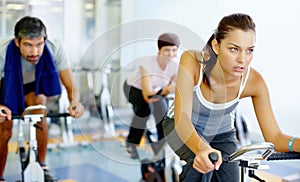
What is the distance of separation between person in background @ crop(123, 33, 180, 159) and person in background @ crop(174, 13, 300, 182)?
3.41 ft

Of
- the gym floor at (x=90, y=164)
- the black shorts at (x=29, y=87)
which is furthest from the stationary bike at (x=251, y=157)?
the black shorts at (x=29, y=87)

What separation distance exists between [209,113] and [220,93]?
0.10 m

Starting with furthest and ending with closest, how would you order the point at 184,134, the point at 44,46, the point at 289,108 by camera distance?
the point at 289,108 → the point at 44,46 → the point at 184,134

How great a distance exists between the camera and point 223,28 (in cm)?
154

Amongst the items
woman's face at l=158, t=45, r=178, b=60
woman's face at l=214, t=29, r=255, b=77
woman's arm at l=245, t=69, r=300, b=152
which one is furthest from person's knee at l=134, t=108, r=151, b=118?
woman's face at l=214, t=29, r=255, b=77

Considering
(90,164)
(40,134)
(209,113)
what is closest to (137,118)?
(90,164)

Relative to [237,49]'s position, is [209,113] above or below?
below

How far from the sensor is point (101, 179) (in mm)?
3551

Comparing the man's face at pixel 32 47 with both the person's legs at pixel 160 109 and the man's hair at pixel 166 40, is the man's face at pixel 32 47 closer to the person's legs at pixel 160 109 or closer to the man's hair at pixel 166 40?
the man's hair at pixel 166 40

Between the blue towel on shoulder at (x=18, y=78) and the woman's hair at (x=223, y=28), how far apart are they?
1.50 metres

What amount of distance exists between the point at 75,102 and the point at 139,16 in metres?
4.37

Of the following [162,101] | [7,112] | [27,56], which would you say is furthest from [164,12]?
[7,112]

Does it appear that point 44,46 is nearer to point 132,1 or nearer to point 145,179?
point 145,179

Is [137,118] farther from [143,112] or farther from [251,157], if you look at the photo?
[251,157]
